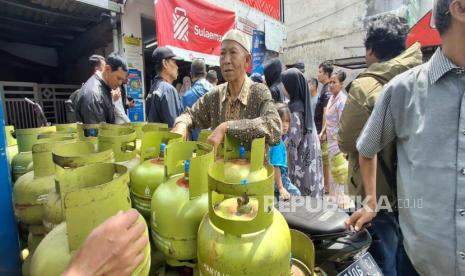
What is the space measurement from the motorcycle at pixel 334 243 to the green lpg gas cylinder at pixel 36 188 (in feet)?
3.56

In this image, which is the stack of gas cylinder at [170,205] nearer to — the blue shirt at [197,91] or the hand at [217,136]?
the hand at [217,136]

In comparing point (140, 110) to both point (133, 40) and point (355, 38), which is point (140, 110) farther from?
point (355, 38)

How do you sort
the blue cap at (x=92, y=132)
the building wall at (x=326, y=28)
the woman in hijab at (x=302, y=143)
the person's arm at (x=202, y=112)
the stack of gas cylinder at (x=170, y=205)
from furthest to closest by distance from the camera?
the building wall at (x=326, y=28) < the woman in hijab at (x=302, y=143) < the person's arm at (x=202, y=112) < the blue cap at (x=92, y=132) < the stack of gas cylinder at (x=170, y=205)

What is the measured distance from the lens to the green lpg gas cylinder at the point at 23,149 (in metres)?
1.50

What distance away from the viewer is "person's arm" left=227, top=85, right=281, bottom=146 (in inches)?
55.3

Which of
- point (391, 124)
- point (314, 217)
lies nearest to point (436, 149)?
point (391, 124)

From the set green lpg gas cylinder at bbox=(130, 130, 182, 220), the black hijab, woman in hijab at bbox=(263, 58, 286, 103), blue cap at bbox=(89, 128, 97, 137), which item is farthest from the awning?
green lpg gas cylinder at bbox=(130, 130, 182, 220)

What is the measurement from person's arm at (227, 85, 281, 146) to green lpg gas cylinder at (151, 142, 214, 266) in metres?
0.39

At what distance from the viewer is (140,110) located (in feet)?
16.0

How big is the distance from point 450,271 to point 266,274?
837 mm

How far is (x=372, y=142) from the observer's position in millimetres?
1397

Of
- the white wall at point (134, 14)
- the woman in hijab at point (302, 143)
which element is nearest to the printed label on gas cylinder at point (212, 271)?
the woman in hijab at point (302, 143)

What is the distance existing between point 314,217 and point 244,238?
0.75 metres

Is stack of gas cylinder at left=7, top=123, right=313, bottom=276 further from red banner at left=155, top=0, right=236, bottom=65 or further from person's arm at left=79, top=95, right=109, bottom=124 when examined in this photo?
red banner at left=155, top=0, right=236, bottom=65
